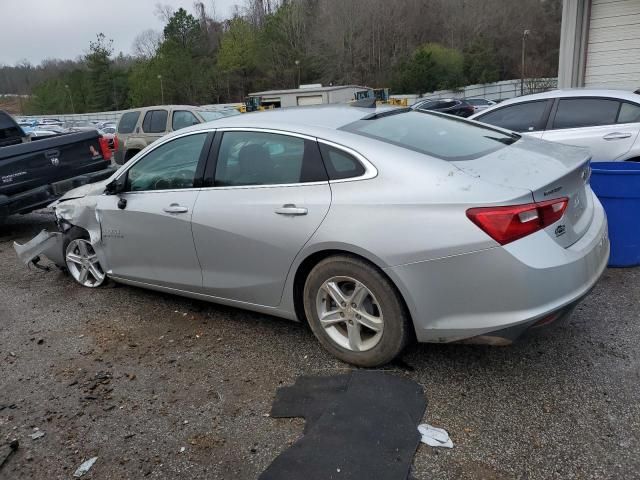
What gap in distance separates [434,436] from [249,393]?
43.8 inches

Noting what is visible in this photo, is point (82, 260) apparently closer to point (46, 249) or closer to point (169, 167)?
point (46, 249)

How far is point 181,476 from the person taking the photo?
2.48 m

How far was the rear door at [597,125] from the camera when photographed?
5664mm

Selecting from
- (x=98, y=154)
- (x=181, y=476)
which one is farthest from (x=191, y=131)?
(x=98, y=154)

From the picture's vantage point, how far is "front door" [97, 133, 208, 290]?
3.86 m

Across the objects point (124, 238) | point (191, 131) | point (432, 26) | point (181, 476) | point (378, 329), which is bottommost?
point (181, 476)

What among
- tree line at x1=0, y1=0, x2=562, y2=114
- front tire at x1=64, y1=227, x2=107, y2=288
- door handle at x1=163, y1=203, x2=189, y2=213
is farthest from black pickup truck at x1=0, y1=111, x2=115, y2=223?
tree line at x1=0, y1=0, x2=562, y2=114

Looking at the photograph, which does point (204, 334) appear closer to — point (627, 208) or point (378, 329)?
point (378, 329)

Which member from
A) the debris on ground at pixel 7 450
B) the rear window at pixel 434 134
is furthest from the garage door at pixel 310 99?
the debris on ground at pixel 7 450

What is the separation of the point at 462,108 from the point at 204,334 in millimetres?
27542

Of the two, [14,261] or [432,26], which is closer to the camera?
[14,261]

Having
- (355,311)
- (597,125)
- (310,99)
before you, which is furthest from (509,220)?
(310,99)

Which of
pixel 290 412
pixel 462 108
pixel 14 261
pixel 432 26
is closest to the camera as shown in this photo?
pixel 290 412

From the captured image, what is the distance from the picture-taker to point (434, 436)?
8.55 ft
